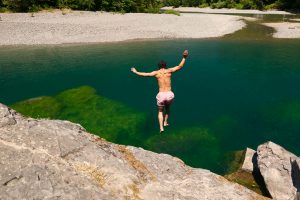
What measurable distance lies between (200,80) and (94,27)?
98.1 ft

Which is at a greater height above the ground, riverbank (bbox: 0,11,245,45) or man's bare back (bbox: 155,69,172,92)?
man's bare back (bbox: 155,69,172,92)

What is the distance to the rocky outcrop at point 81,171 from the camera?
828 centimetres

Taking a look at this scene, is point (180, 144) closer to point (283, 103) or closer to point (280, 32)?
point (283, 103)

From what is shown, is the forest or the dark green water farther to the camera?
the forest

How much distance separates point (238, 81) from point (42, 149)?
26465 millimetres

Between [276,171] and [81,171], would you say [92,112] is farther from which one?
[81,171]

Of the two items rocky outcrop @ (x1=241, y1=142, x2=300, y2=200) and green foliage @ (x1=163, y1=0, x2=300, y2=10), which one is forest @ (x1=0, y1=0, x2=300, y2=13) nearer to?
green foliage @ (x1=163, y1=0, x2=300, y2=10)

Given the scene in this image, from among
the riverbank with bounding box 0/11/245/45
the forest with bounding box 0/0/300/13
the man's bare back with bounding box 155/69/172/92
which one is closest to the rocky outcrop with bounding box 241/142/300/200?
the man's bare back with bounding box 155/69/172/92

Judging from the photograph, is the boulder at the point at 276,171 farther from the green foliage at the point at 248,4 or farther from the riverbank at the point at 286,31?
the green foliage at the point at 248,4

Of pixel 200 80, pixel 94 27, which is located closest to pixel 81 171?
pixel 200 80

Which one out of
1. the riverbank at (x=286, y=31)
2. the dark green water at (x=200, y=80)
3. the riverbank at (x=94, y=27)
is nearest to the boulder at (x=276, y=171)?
the dark green water at (x=200, y=80)

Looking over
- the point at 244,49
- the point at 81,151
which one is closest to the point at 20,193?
the point at 81,151

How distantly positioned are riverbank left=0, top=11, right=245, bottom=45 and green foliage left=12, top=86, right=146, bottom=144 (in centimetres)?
2486

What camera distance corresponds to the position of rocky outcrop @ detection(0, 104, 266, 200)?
828cm
